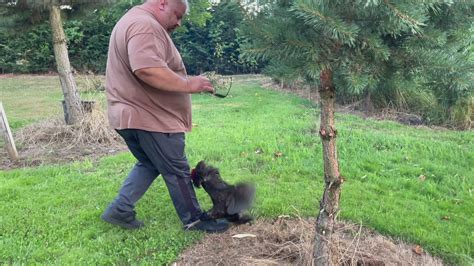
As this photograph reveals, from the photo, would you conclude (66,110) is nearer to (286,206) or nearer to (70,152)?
(70,152)

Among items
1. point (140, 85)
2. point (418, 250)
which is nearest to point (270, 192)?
point (418, 250)

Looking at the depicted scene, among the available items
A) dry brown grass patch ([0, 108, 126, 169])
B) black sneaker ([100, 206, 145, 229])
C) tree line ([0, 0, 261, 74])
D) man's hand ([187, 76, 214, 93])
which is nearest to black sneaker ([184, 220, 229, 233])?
black sneaker ([100, 206, 145, 229])

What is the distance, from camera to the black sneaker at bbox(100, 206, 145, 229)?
3.66 m

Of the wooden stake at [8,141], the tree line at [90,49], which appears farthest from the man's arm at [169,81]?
the tree line at [90,49]

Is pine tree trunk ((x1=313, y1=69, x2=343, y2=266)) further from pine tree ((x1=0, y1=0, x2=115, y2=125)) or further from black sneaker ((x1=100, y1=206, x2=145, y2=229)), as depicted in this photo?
pine tree ((x1=0, y1=0, x2=115, y2=125))

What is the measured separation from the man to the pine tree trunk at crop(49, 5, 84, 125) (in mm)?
3898

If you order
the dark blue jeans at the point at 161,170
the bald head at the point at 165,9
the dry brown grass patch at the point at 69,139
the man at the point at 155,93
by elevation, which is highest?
the bald head at the point at 165,9

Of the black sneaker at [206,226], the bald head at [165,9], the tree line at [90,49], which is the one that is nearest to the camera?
the bald head at [165,9]

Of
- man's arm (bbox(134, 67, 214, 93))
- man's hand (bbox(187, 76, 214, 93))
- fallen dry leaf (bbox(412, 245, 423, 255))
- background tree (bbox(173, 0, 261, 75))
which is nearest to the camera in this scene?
man's arm (bbox(134, 67, 214, 93))

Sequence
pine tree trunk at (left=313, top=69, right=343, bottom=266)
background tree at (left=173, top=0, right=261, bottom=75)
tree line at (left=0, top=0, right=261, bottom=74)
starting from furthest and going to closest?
tree line at (left=0, top=0, right=261, bottom=74) → background tree at (left=173, top=0, right=261, bottom=75) → pine tree trunk at (left=313, top=69, right=343, bottom=266)

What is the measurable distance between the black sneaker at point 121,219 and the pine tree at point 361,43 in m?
1.88

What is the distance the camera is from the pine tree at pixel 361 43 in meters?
2.14

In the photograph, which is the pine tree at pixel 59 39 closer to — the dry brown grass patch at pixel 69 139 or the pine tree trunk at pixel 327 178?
the dry brown grass patch at pixel 69 139

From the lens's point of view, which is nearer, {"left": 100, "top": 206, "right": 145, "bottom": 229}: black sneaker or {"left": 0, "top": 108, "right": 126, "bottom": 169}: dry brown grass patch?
{"left": 100, "top": 206, "right": 145, "bottom": 229}: black sneaker
